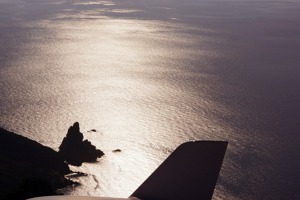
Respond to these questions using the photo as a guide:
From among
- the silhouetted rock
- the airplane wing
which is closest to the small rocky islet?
the silhouetted rock

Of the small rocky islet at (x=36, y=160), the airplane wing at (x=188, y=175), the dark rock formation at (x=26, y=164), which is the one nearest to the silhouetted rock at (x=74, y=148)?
the small rocky islet at (x=36, y=160)

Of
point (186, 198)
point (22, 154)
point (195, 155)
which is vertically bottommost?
point (22, 154)

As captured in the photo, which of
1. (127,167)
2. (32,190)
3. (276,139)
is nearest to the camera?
(32,190)

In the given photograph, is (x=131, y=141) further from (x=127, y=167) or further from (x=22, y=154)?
(x=22, y=154)

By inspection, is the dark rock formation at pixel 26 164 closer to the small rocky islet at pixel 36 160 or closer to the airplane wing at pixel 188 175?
the small rocky islet at pixel 36 160

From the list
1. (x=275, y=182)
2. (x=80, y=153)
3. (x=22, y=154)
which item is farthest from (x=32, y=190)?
(x=275, y=182)

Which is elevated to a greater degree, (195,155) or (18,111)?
→ (195,155)
